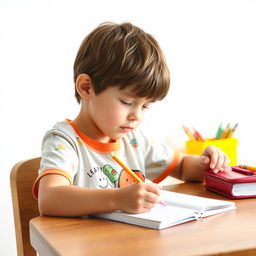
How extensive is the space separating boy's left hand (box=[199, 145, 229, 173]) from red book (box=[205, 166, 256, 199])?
0.06 meters

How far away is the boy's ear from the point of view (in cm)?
114

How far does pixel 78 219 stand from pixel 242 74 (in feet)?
5.44

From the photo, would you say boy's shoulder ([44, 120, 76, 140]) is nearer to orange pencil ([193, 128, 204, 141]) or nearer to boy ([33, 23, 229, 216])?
boy ([33, 23, 229, 216])

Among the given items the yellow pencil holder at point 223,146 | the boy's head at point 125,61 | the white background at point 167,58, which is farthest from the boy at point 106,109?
the yellow pencil holder at point 223,146

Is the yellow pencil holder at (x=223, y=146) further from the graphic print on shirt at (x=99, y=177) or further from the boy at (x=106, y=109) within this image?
the graphic print on shirt at (x=99, y=177)

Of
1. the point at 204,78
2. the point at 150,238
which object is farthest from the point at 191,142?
the point at 150,238

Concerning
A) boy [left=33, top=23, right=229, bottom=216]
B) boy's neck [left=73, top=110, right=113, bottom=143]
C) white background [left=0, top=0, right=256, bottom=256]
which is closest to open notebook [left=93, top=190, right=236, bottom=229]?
boy [left=33, top=23, right=229, bottom=216]

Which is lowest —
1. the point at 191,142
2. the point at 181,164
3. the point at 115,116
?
the point at 191,142

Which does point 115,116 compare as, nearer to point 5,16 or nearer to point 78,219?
point 78,219

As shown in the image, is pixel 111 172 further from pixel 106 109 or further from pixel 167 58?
pixel 167 58

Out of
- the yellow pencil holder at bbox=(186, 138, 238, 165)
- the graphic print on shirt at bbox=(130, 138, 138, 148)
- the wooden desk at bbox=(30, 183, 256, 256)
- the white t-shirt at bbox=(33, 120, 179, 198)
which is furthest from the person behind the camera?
the yellow pencil holder at bbox=(186, 138, 238, 165)

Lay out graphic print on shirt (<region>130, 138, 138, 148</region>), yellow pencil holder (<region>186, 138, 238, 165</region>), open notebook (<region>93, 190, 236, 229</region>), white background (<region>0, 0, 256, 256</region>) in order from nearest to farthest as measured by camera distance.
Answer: open notebook (<region>93, 190, 236, 229</region>)
graphic print on shirt (<region>130, 138, 138, 148</region>)
white background (<region>0, 0, 256, 256</region>)
yellow pencil holder (<region>186, 138, 238, 165</region>)

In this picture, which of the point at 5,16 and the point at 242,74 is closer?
the point at 5,16

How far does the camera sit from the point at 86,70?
3.77ft
